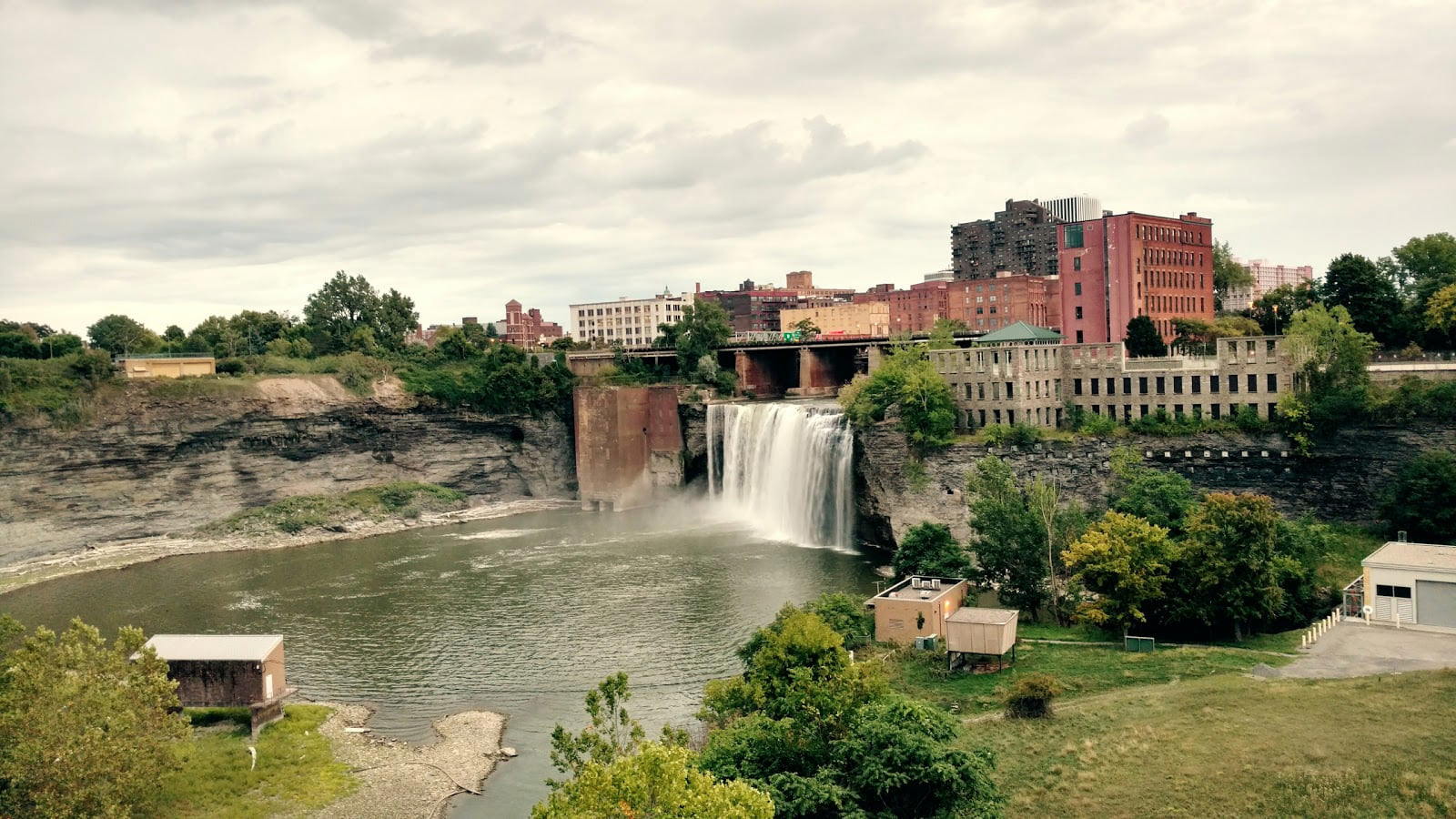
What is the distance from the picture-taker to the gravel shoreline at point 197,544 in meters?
68.3

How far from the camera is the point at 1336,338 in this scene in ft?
183

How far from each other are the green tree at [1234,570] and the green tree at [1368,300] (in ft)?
116

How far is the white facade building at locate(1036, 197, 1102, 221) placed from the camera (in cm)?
13762

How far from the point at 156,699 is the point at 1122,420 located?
48.7m

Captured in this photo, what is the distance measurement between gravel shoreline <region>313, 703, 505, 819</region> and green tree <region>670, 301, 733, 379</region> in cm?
5717

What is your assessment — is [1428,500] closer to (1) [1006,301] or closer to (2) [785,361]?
(2) [785,361]

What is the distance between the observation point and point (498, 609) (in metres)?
55.3

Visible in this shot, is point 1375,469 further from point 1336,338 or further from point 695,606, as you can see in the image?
point 695,606

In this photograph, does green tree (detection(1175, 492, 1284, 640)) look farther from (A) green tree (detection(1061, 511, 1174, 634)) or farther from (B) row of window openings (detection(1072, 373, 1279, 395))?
(B) row of window openings (detection(1072, 373, 1279, 395))

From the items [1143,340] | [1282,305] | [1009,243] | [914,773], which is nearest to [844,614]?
→ [914,773]

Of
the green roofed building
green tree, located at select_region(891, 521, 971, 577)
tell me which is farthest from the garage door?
the green roofed building

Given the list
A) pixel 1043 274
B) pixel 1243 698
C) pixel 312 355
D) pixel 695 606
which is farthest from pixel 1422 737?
pixel 1043 274

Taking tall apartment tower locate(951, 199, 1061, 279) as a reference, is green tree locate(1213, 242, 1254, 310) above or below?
below

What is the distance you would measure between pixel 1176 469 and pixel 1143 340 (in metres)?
19.4
